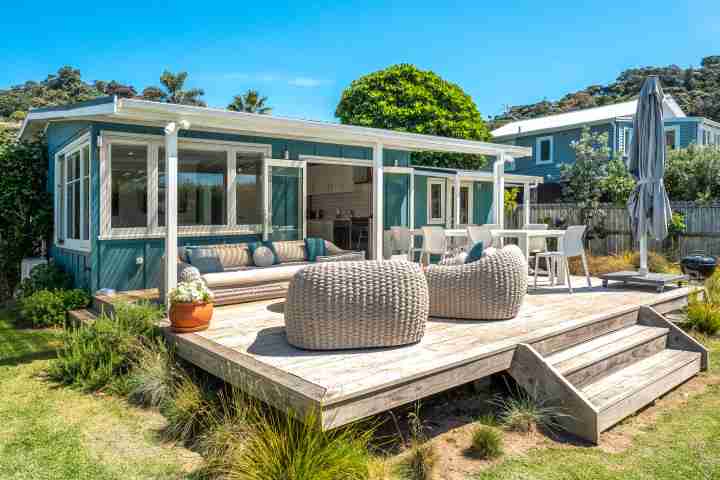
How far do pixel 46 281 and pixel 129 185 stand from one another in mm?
1853

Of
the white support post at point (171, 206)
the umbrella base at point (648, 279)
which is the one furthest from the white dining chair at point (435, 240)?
the white support post at point (171, 206)

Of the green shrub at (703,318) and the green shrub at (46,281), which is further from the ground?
the green shrub at (46,281)

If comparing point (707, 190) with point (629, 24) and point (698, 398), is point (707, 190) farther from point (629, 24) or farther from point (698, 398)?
point (698, 398)

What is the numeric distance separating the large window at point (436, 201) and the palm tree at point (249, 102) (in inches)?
576

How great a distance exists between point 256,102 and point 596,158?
49.1 feet

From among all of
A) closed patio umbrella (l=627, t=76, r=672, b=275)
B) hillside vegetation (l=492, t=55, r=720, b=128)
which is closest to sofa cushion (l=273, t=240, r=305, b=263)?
closed patio umbrella (l=627, t=76, r=672, b=275)

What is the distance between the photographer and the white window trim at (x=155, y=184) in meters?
6.38

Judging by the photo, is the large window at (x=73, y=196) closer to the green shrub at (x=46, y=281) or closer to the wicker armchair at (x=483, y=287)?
the green shrub at (x=46, y=281)

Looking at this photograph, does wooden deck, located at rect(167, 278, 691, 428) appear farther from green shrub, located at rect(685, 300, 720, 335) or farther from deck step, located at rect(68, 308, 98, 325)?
deck step, located at rect(68, 308, 98, 325)

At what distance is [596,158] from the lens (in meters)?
16.5

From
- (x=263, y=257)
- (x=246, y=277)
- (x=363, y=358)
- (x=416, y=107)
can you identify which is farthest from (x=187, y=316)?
(x=416, y=107)

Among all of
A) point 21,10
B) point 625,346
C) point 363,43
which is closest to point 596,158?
point 363,43

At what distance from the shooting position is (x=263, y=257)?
7.11m

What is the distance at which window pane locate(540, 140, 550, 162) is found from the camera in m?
21.5
